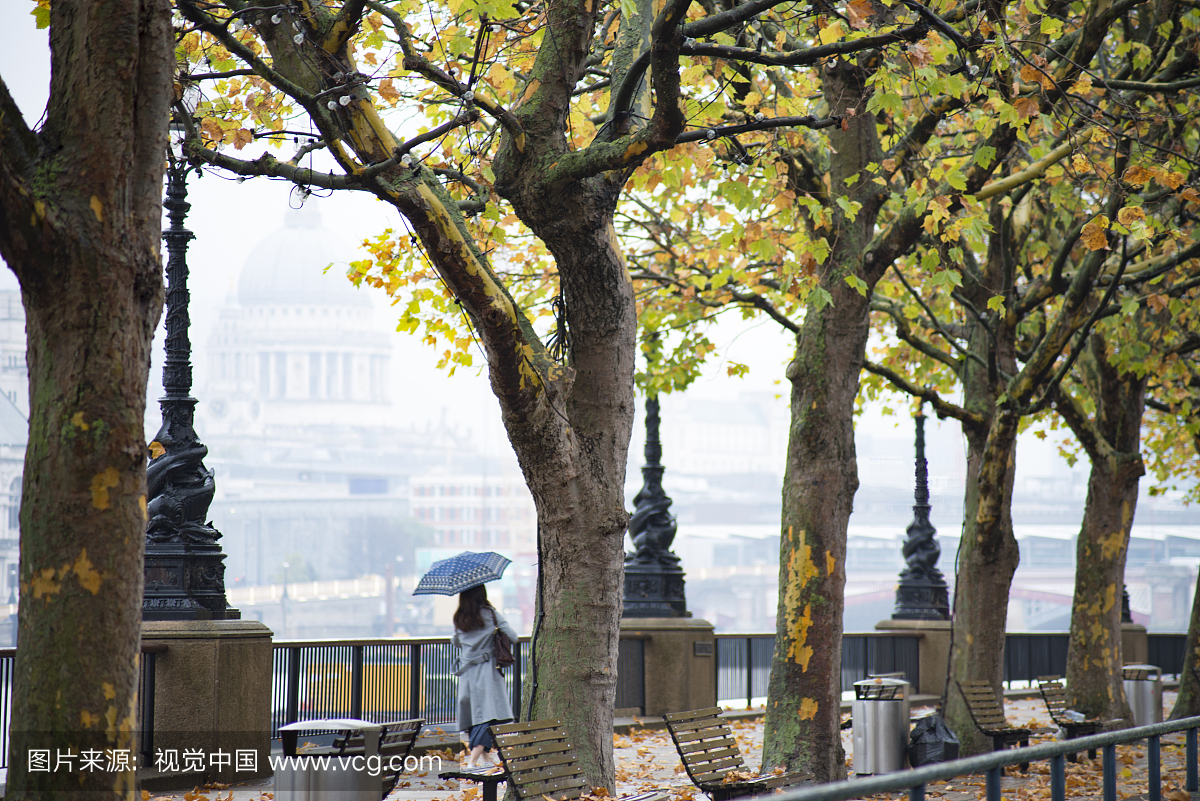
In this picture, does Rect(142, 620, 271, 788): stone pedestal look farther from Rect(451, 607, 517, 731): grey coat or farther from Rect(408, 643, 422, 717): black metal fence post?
Rect(408, 643, 422, 717): black metal fence post

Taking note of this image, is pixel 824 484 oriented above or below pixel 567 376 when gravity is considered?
below

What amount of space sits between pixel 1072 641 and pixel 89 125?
13846mm

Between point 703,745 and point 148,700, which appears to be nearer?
point 703,745

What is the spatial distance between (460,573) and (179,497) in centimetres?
273

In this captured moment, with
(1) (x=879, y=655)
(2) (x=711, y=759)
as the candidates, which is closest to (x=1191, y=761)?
(2) (x=711, y=759)

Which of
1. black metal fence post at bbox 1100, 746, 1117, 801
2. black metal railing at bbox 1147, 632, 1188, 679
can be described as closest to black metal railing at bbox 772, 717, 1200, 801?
black metal fence post at bbox 1100, 746, 1117, 801

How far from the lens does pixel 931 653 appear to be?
20.1 meters

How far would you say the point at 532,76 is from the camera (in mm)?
7801

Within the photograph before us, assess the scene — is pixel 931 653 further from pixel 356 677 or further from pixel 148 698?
pixel 148 698

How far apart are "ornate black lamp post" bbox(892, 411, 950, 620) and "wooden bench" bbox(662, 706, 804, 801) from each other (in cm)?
1210

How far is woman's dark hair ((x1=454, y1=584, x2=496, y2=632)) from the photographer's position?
10.2 metres

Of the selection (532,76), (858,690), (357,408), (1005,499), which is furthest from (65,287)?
(357,408)

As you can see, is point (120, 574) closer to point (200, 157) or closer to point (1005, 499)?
point (200, 157)

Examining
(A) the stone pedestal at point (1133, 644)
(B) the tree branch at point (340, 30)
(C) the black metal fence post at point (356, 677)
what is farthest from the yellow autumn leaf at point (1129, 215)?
(A) the stone pedestal at point (1133, 644)
